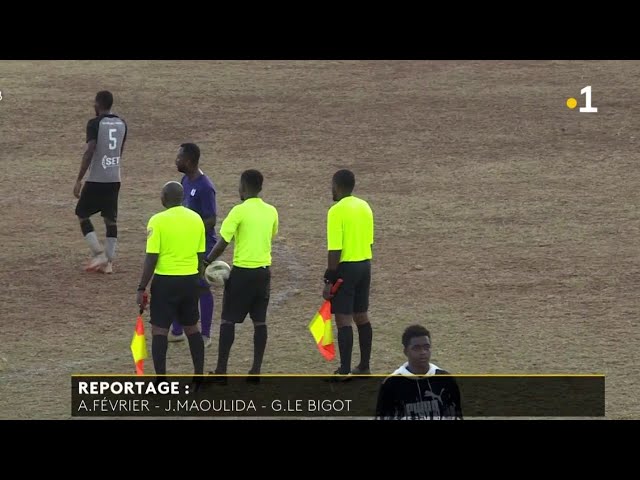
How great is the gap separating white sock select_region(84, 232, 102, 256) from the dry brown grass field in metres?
0.40

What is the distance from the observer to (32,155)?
24812 millimetres

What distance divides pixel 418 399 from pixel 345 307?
13.3 feet

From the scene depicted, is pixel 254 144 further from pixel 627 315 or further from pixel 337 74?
pixel 627 315

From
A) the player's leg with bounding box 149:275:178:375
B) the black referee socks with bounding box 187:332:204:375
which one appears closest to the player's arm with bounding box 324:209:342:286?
the black referee socks with bounding box 187:332:204:375

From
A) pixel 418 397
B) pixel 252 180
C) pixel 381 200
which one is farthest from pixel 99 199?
pixel 418 397

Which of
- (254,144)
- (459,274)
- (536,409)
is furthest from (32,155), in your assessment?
(536,409)

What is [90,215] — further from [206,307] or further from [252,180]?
[252,180]

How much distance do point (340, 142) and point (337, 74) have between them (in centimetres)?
541

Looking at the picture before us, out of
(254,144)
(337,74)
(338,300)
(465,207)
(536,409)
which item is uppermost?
(337,74)

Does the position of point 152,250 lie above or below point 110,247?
below

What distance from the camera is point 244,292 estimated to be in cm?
1327

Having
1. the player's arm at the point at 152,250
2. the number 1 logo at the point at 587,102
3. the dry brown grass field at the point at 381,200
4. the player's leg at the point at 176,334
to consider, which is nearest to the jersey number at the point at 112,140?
the dry brown grass field at the point at 381,200

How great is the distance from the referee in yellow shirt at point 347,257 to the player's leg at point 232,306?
85 cm

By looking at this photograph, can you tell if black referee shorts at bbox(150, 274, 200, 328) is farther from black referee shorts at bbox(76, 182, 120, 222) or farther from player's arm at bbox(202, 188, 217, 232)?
black referee shorts at bbox(76, 182, 120, 222)
